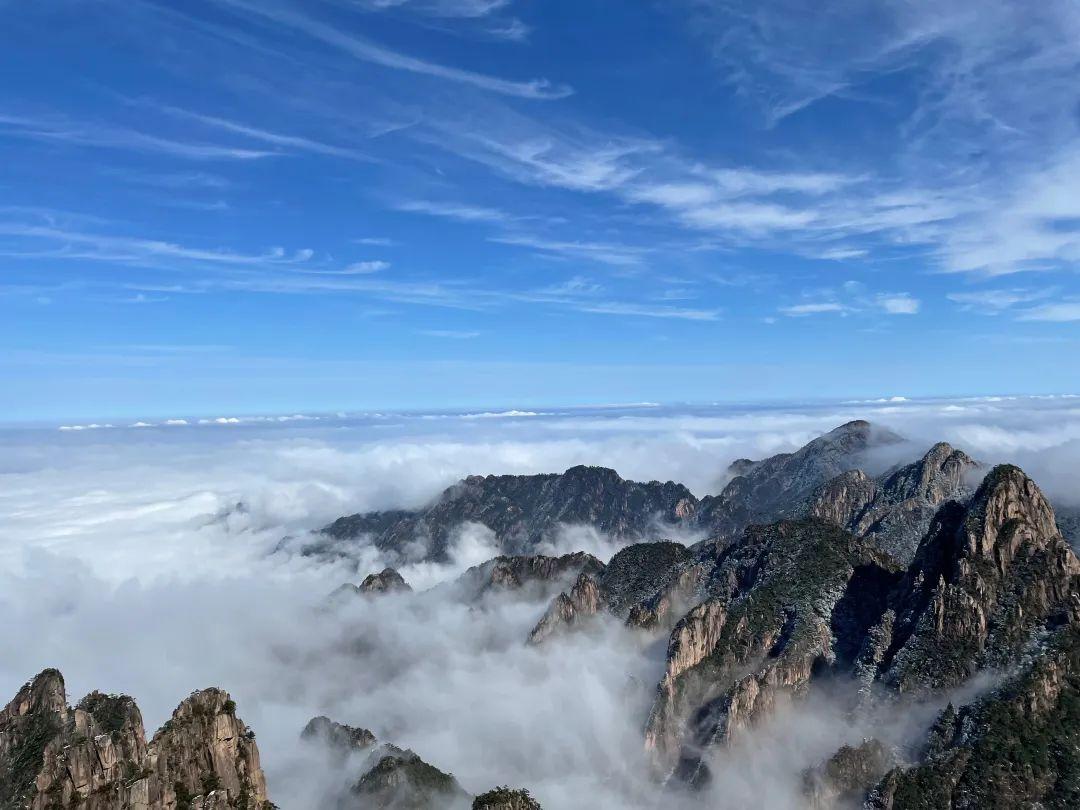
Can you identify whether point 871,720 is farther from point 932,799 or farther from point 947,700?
point 932,799

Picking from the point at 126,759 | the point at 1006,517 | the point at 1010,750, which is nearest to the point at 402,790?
the point at 126,759

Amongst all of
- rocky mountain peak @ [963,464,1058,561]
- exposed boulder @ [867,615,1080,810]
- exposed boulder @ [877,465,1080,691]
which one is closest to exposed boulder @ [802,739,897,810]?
exposed boulder @ [867,615,1080,810]

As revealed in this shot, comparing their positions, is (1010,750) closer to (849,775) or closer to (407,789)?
(849,775)

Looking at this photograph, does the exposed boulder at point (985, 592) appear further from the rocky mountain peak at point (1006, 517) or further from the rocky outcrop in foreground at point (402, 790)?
the rocky outcrop in foreground at point (402, 790)

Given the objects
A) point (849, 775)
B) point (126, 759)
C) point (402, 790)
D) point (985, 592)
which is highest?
point (985, 592)

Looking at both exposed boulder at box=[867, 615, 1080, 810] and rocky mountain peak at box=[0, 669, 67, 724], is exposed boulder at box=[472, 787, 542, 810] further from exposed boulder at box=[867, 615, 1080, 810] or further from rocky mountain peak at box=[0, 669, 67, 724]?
exposed boulder at box=[867, 615, 1080, 810]

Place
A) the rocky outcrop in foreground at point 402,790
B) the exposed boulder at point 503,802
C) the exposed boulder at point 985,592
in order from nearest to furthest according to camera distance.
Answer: the exposed boulder at point 503,802
the exposed boulder at point 985,592
the rocky outcrop in foreground at point 402,790

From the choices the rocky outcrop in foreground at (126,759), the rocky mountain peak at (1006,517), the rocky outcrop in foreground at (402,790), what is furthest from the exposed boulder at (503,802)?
the rocky mountain peak at (1006,517)

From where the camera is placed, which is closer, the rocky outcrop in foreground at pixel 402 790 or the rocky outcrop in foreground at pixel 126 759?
the rocky outcrop in foreground at pixel 126 759

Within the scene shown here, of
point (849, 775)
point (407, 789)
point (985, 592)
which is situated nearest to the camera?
point (849, 775)
